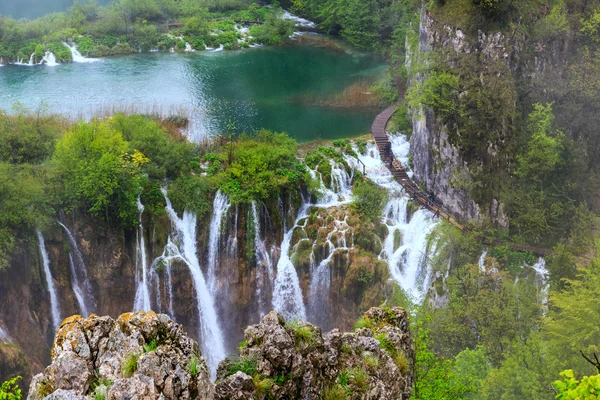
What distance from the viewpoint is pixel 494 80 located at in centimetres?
3098

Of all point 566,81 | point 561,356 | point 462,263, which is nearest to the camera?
point 561,356

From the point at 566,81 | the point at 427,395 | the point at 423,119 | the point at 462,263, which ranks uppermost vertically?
the point at 566,81

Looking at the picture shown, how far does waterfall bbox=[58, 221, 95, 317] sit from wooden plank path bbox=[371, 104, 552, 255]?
19.5m

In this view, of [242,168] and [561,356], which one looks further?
[242,168]

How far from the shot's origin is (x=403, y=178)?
35.3 meters

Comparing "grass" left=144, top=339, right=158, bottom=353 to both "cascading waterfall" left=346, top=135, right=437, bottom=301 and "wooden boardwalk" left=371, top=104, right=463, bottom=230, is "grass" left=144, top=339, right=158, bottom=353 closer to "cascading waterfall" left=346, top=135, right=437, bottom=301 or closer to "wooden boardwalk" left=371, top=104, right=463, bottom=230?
"cascading waterfall" left=346, top=135, right=437, bottom=301

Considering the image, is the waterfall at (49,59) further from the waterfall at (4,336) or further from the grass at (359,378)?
the grass at (359,378)

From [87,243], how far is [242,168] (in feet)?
31.5

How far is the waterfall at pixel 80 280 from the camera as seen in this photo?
29.1m

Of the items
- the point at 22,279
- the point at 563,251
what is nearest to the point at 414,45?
the point at 563,251

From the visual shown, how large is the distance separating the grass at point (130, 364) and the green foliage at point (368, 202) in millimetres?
23932

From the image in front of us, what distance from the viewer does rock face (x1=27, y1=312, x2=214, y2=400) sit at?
8.51 m

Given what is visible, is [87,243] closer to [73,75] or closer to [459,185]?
[459,185]

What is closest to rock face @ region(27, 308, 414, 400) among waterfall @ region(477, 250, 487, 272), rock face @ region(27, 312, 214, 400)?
rock face @ region(27, 312, 214, 400)
